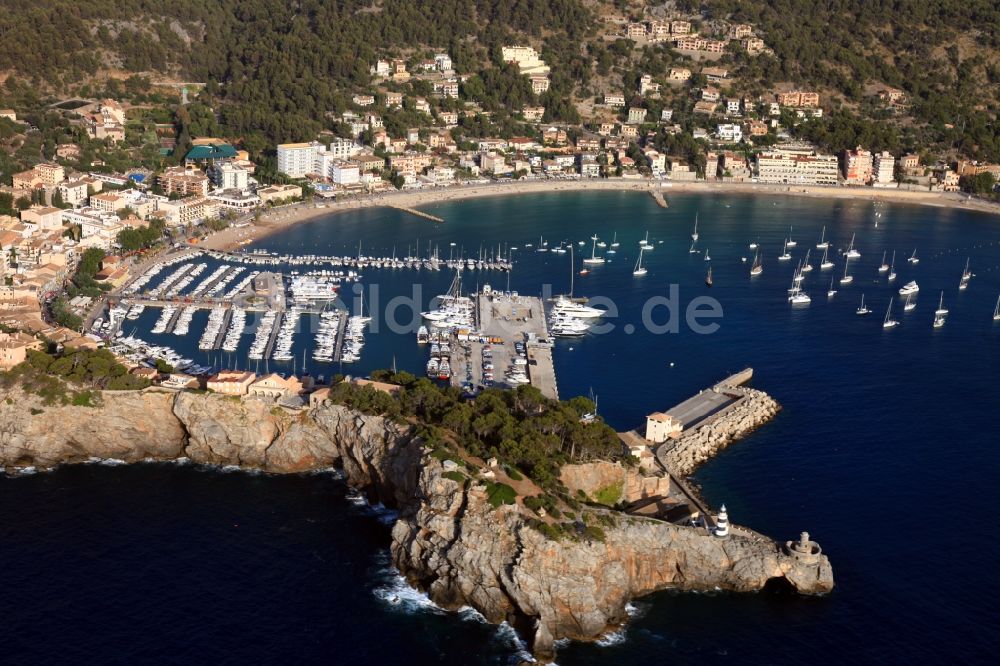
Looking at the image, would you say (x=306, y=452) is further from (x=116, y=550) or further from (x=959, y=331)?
(x=959, y=331)

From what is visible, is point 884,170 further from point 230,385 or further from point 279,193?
point 230,385

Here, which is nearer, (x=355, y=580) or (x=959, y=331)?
(x=355, y=580)

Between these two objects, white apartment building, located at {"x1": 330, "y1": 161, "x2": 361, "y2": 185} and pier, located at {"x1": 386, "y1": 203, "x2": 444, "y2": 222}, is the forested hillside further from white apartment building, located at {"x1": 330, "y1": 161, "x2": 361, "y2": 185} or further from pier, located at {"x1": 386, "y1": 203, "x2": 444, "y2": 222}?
pier, located at {"x1": 386, "y1": 203, "x2": 444, "y2": 222}

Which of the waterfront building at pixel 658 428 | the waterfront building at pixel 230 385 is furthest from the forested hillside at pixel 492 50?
the waterfront building at pixel 658 428

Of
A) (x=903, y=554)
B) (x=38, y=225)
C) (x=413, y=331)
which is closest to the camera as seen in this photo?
(x=903, y=554)

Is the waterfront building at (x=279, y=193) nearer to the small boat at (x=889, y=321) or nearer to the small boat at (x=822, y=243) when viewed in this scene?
the small boat at (x=822, y=243)

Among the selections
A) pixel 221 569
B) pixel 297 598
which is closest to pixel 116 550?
pixel 221 569
